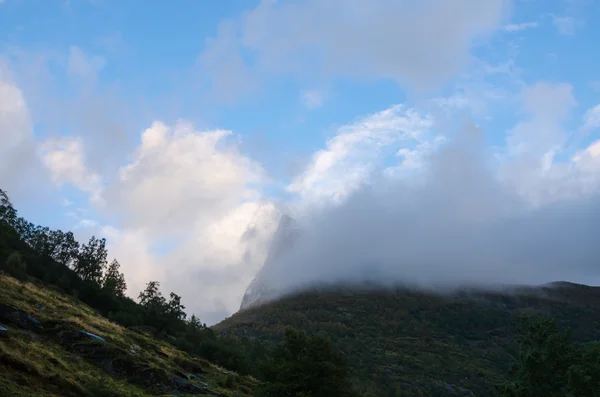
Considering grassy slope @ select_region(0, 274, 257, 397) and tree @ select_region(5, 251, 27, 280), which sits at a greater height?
tree @ select_region(5, 251, 27, 280)

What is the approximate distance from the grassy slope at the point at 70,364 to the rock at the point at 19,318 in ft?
2.42

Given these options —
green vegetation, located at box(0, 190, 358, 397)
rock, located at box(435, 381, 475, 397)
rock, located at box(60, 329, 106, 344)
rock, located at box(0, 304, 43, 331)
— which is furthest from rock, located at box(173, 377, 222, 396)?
rock, located at box(435, 381, 475, 397)

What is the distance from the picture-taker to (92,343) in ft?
123

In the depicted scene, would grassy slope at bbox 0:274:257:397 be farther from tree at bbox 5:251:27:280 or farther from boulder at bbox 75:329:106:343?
tree at bbox 5:251:27:280

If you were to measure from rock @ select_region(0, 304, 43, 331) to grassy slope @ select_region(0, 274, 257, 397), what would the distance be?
0.74 meters

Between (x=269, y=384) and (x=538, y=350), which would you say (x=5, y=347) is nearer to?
(x=269, y=384)

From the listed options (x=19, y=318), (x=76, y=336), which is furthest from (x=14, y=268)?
(x=76, y=336)

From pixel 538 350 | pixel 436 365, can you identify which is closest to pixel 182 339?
pixel 538 350

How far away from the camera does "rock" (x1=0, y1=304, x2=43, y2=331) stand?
3480cm

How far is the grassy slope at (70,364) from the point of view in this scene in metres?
25.3

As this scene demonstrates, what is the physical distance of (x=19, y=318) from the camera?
35.9 meters

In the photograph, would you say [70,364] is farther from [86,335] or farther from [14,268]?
[14,268]

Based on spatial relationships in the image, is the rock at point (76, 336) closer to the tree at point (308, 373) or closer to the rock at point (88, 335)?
the rock at point (88, 335)

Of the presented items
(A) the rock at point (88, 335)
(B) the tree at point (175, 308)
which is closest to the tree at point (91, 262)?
(B) the tree at point (175, 308)
